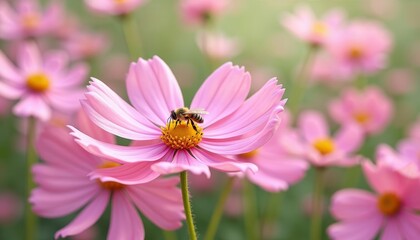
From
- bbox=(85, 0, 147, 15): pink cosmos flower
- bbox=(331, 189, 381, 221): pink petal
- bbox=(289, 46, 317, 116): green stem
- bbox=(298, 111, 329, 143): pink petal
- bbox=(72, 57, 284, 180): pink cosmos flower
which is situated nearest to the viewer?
bbox=(72, 57, 284, 180): pink cosmos flower

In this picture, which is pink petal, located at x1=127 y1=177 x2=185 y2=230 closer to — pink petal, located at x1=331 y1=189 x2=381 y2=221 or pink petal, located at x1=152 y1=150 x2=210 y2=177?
pink petal, located at x1=152 y1=150 x2=210 y2=177

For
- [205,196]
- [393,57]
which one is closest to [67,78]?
[205,196]

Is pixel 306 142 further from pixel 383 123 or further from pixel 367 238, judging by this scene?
pixel 367 238

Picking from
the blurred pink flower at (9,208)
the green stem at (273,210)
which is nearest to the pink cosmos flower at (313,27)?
the green stem at (273,210)

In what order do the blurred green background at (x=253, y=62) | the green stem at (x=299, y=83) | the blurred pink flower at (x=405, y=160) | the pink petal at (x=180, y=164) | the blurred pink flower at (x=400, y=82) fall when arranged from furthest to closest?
the blurred pink flower at (x=400, y=82) → the blurred green background at (x=253, y=62) → the green stem at (x=299, y=83) → the blurred pink flower at (x=405, y=160) → the pink petal at (x=180, y=164)

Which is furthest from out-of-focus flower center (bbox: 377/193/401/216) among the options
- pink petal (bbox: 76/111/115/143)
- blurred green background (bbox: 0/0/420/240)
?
blurred green background (bbox: 0/0/420/240)

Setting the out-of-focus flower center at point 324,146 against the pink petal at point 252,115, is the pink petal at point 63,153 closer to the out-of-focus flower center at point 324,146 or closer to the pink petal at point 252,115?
the pink petal at point 252,115
